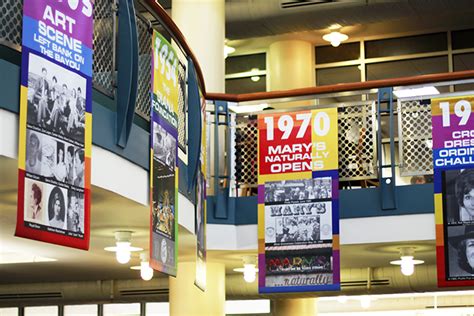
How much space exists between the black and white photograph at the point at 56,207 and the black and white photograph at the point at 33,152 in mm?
204

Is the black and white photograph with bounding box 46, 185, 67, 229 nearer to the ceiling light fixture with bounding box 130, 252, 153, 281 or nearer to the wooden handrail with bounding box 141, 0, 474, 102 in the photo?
the wooden handrail with bounding box 141, 0, 474, 102

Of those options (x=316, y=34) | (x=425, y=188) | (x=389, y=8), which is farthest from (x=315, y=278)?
(x=316, y=34)

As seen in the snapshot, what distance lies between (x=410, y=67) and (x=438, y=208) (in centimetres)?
783

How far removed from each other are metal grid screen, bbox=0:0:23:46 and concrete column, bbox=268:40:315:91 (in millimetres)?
12090

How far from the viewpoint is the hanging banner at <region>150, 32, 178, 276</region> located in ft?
29.6

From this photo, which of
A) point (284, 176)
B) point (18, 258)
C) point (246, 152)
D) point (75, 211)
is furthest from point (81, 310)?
point (75, 211)

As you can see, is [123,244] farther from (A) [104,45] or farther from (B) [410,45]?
(B) [410,45]

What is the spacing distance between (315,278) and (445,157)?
207cm

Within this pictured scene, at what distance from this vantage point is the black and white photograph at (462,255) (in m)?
11.8

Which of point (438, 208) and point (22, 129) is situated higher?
point (438, 208)

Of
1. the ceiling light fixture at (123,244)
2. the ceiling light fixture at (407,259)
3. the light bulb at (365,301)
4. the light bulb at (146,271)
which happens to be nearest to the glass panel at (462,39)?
the light bulb at (365,301)

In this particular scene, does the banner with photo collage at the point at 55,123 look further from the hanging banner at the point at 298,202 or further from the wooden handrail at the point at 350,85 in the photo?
the hanging banner at the point at 298,202

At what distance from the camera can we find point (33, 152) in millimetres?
6527

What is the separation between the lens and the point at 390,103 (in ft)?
41.1
